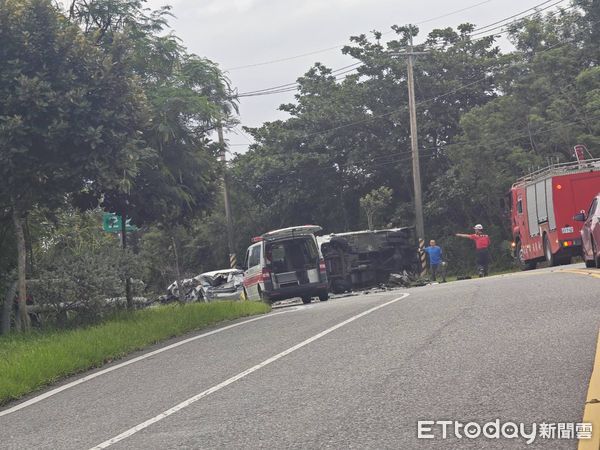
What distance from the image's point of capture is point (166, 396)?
890cm

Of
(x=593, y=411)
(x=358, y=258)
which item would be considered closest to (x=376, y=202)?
(x=358, y=258)

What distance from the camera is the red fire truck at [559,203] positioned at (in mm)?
26344

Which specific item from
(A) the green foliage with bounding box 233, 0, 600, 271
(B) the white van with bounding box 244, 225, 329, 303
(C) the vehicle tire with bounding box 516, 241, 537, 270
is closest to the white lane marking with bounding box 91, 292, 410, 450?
(B) the white van with bounding box 244, 225, 329, 303

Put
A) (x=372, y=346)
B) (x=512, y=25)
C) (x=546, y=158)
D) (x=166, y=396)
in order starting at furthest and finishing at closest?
(x=512, y=25) → (x=546, y=158) → (x=372, y=346) → (x=166, y=396)

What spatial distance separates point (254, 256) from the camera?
24984 mm

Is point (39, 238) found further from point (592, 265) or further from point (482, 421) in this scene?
point (482, 421)

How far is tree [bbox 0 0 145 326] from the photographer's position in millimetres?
14398

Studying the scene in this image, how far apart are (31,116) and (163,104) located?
381 centimetres

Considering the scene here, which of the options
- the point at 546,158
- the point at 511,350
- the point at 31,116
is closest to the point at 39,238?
the point at 31,116

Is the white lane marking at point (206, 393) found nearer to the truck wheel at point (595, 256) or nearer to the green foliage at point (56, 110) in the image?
the green foliage at point (56, 110)

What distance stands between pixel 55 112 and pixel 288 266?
11.0m

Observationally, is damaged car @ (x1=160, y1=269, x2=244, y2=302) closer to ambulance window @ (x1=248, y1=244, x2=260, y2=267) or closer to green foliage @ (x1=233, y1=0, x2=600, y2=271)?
ambulance window @ (x1=248, y1=244, x2=260, y2=267)

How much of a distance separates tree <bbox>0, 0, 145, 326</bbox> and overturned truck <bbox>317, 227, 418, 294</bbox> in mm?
17860

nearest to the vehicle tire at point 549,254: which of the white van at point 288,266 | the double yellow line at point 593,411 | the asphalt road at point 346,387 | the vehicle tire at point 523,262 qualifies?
the vehicle tire at point 523,262
